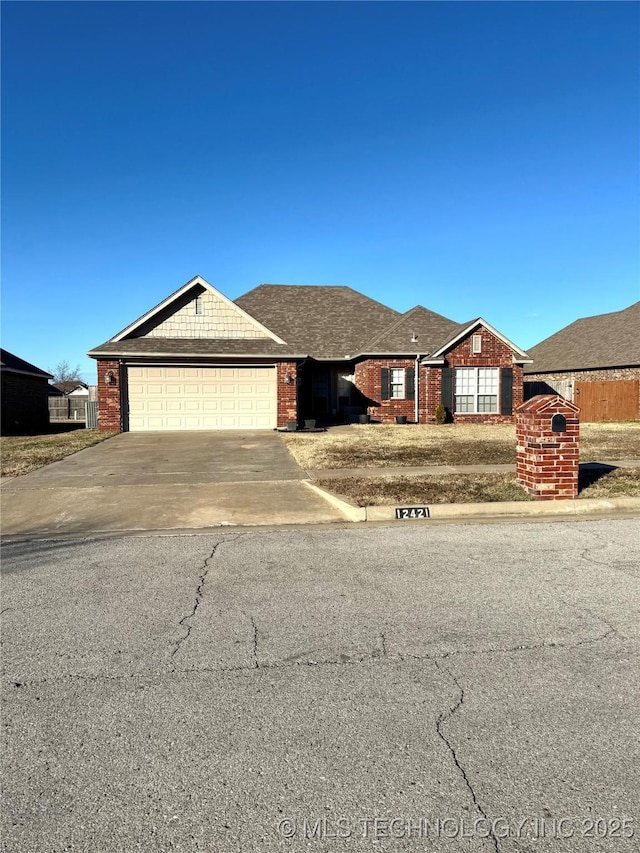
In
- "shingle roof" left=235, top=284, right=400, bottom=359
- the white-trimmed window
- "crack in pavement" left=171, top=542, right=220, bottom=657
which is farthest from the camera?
"shingle roof" left=235, top=284, right=400, bottom=359

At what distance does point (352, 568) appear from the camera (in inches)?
206

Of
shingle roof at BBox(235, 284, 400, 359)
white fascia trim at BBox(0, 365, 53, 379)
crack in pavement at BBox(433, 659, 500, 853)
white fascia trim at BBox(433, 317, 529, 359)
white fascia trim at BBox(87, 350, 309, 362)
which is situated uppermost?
shingle roof at BBox(235, 284, 400, 359)

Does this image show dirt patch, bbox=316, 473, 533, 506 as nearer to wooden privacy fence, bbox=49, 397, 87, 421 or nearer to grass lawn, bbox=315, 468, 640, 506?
grass lawn, bbox=315, 468, 640, 506

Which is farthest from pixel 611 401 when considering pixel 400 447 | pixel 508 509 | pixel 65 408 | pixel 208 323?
pixel 65 408

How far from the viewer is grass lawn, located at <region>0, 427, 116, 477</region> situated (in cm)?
1205

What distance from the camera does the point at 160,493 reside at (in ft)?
29.8

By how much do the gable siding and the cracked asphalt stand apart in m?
17.1

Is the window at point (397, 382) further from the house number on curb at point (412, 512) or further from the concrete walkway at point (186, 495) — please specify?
the house number on curb at point (412, 512)

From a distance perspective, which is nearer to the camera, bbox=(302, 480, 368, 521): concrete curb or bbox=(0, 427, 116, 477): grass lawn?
bbox=(302, 480, 368, 521): concrete curb

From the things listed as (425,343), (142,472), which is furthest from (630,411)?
(142,472)

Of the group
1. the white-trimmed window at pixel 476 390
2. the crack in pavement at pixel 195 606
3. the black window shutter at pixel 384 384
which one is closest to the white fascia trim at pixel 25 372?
the black window shutter at pixel 384 384

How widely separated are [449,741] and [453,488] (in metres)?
6.35

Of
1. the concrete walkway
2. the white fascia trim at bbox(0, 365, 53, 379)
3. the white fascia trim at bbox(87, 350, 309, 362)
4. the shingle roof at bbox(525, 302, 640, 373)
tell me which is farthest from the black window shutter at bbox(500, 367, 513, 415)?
the white fascia trim at bbox(0, 365, 53, 379)

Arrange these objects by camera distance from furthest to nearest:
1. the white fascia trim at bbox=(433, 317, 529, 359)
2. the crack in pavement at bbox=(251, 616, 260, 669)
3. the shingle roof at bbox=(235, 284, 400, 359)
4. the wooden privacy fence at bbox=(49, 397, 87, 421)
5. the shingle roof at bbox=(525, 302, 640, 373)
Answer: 1. the wooden privacy fence at bbox=(49, 397, 87, 421)
2. the shingle roof at bbox=(525, 302, 640, 373)
3. the shingle roof at bbox=(235, 284, 400, 359)
4. the white fascia trim at bbox=(433, 317, 529, 359)
5. the crack in pavement at bbox=(251, 616, 260, 669)
